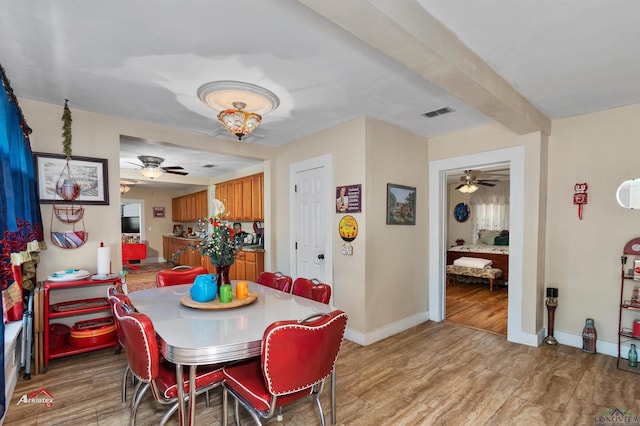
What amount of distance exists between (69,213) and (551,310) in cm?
507

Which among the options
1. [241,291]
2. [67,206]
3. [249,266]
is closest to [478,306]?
[249,266]

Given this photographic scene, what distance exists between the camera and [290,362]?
59.2 inches

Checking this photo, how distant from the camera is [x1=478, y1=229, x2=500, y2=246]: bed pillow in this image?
7.40m

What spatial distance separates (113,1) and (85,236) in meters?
2.41

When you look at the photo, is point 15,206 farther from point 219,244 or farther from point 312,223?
point 312,223

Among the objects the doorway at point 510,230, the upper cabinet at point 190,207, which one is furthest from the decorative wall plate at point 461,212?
the upper cabinet at point 190,207

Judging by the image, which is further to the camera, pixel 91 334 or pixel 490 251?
pixel 490 251

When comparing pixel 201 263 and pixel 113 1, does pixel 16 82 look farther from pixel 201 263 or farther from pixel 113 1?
pixel 201 263

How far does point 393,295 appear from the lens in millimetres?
3695

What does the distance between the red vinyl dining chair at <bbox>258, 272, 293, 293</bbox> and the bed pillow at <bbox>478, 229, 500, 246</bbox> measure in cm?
624

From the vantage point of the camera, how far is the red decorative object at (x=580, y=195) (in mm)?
3189

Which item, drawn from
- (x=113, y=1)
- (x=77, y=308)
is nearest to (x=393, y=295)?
(x=77, y=308)

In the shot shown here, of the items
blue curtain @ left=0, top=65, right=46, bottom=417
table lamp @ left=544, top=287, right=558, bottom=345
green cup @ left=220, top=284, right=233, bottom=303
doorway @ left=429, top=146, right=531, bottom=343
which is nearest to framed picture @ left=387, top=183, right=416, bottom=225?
doorway @ left=429, top=146, right=531, bottom=343

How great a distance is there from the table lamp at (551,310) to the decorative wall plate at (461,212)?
491 cm
